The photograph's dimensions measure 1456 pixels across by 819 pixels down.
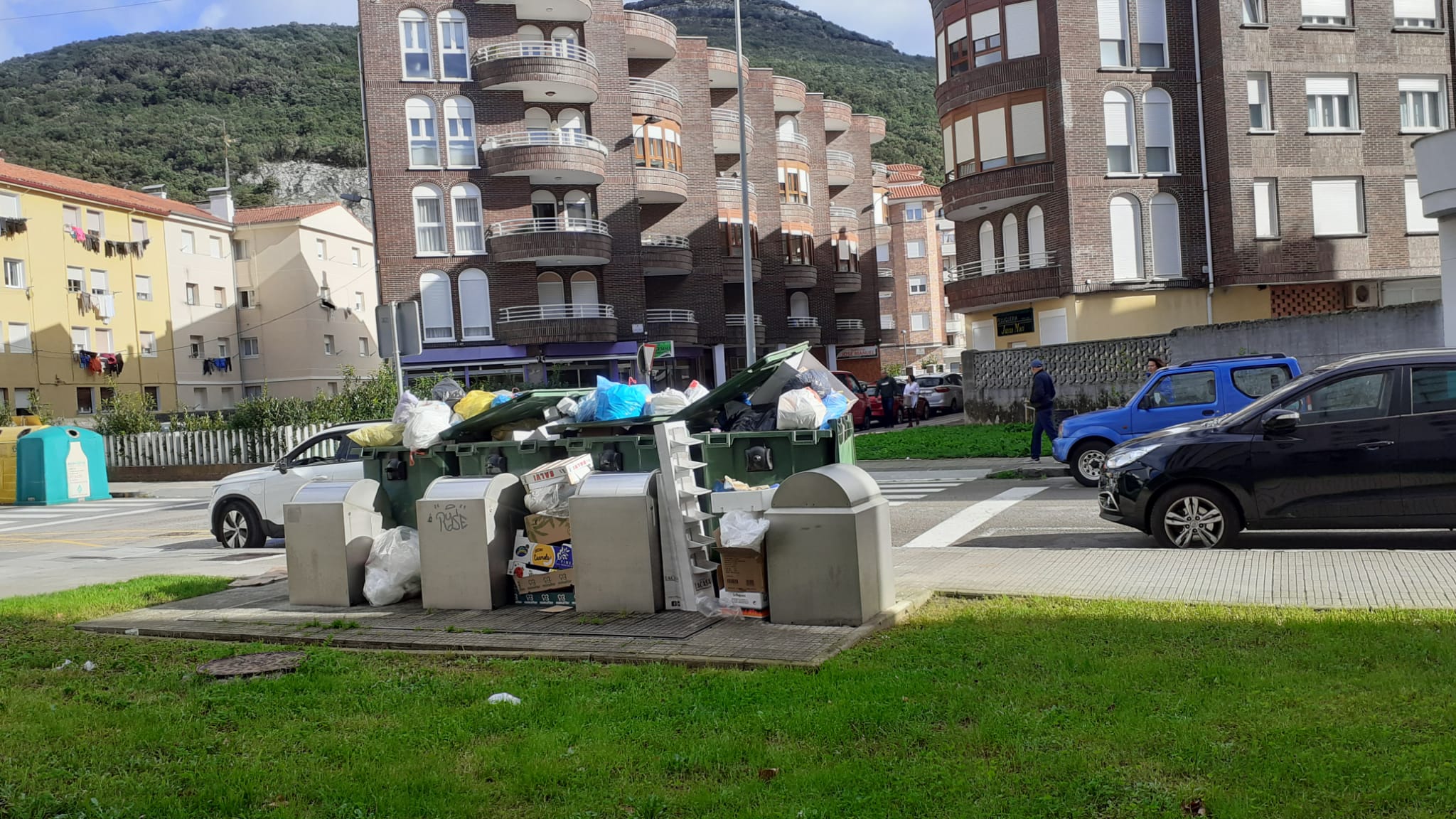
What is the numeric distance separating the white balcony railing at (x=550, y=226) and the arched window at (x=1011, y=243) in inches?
619

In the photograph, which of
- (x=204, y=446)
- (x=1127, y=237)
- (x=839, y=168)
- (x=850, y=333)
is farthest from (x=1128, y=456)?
(x=839, y=168)

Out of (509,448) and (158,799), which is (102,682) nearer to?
(158,799)

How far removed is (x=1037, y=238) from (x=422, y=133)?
22.1m

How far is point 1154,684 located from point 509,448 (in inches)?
203

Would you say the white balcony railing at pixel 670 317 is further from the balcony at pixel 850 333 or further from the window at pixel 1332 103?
the window at pixel 1332 103

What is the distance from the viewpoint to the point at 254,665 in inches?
271

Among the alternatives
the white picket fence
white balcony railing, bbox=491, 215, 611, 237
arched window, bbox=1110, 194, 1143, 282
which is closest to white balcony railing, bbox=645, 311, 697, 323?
white balcony railing, bbox=491, 215, 611, 237

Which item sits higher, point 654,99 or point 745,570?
point 654,99

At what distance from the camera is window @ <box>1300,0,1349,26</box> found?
109ft

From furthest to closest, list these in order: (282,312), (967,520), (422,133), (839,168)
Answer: (839,168), (282,312), (422,133), (967,520)

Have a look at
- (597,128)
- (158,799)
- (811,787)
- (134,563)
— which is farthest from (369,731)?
(597,128)

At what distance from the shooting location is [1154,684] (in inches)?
212

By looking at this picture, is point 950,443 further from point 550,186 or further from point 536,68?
point 550,186

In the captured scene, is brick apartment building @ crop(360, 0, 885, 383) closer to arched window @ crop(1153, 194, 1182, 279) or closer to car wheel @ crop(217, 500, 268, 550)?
arched window @ crop(1153, 194, 1182, 279)
